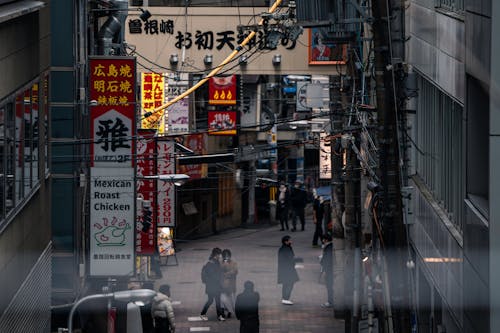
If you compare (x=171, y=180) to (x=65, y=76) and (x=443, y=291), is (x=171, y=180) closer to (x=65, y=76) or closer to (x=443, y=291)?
(x=65, y=76)

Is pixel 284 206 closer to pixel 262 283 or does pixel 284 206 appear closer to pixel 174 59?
pixel 262 283

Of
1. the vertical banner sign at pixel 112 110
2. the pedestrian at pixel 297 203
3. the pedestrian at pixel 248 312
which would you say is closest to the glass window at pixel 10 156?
the vertical banner sign at pixel 112 110

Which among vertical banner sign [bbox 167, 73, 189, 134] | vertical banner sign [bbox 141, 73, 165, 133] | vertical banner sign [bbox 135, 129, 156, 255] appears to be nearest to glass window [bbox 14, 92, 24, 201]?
vertical banner sign [bbox 135, 129, 156, 255]

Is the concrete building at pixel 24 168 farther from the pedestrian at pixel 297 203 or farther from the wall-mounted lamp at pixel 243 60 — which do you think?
the pedestrian at pixel 297 203

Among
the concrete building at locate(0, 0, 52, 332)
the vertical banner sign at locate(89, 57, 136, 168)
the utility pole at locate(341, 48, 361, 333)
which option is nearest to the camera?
the concrete building at locate(0, 0, 52, 332)

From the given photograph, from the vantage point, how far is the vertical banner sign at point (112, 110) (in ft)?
71.5

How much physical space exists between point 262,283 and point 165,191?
4.23 meters

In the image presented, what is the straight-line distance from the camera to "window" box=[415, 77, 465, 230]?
51.7ft

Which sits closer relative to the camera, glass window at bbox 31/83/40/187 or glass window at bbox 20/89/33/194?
glass window at bbox 20/89/33/194

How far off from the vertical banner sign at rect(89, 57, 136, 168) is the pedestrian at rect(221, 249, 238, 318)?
440 centimetres

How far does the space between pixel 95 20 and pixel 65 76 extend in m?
3.41

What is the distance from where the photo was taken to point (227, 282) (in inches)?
994

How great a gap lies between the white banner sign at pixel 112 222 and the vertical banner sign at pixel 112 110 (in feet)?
1.19

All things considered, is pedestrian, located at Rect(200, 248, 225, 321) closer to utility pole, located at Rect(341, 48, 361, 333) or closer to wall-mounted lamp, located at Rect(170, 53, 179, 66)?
utility pole, located at Rect(341, 48, 361, 333)
